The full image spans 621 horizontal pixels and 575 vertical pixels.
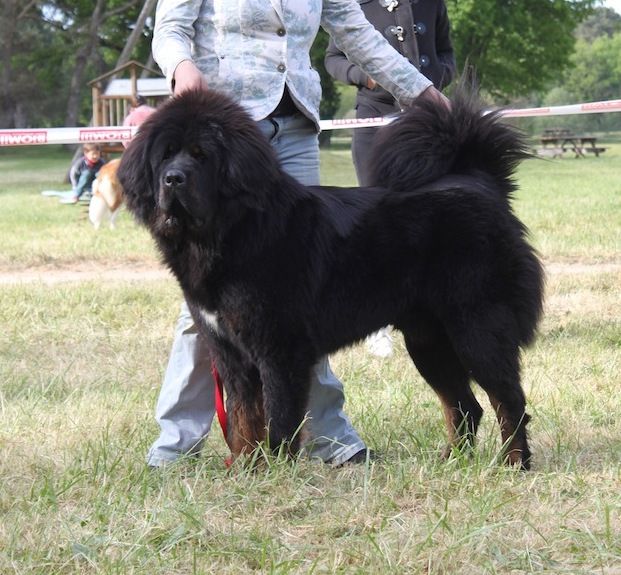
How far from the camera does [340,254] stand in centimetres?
362

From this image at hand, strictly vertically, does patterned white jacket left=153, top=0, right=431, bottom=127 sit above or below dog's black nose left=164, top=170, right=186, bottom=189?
above

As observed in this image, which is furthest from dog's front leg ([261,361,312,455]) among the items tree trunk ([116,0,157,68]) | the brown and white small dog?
tree trunk ([116,0,157,68])

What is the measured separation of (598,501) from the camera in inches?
125

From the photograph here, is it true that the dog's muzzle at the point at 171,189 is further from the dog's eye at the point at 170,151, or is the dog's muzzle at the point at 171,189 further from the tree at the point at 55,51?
the tree at the point at 55,51

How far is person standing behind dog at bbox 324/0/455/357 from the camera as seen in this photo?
5.59 meters

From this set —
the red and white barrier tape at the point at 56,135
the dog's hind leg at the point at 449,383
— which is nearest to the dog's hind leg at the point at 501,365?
the dog's hind leg at the point at 449,383

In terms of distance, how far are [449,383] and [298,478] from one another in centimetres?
84

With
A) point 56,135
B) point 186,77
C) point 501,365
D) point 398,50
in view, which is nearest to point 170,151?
point 186,77

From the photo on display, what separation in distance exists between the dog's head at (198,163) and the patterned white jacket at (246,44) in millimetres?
303

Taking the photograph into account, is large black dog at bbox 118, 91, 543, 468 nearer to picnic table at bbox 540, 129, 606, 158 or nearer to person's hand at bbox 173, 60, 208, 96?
person's hand at bbox 173, 60, 208, 96

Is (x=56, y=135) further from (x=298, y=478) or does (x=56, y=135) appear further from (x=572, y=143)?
(x=572, y=143)

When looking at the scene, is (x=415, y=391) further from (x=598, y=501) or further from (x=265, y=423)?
(x=598, y=501)

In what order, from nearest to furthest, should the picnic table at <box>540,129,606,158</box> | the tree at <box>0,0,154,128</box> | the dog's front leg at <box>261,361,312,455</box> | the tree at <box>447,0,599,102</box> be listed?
the dog's front leg at <box>261,361,312,455</box> < the picnic table at <box>540,129,606,158</box> < the tree at <box>0,0,154,128</box> < the tree at <box>447,0,599,102</box>

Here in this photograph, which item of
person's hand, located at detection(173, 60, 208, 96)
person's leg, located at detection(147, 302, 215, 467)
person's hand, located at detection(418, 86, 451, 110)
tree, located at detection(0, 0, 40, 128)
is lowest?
person's leg, located at detection(147, 302, 215, 467)
